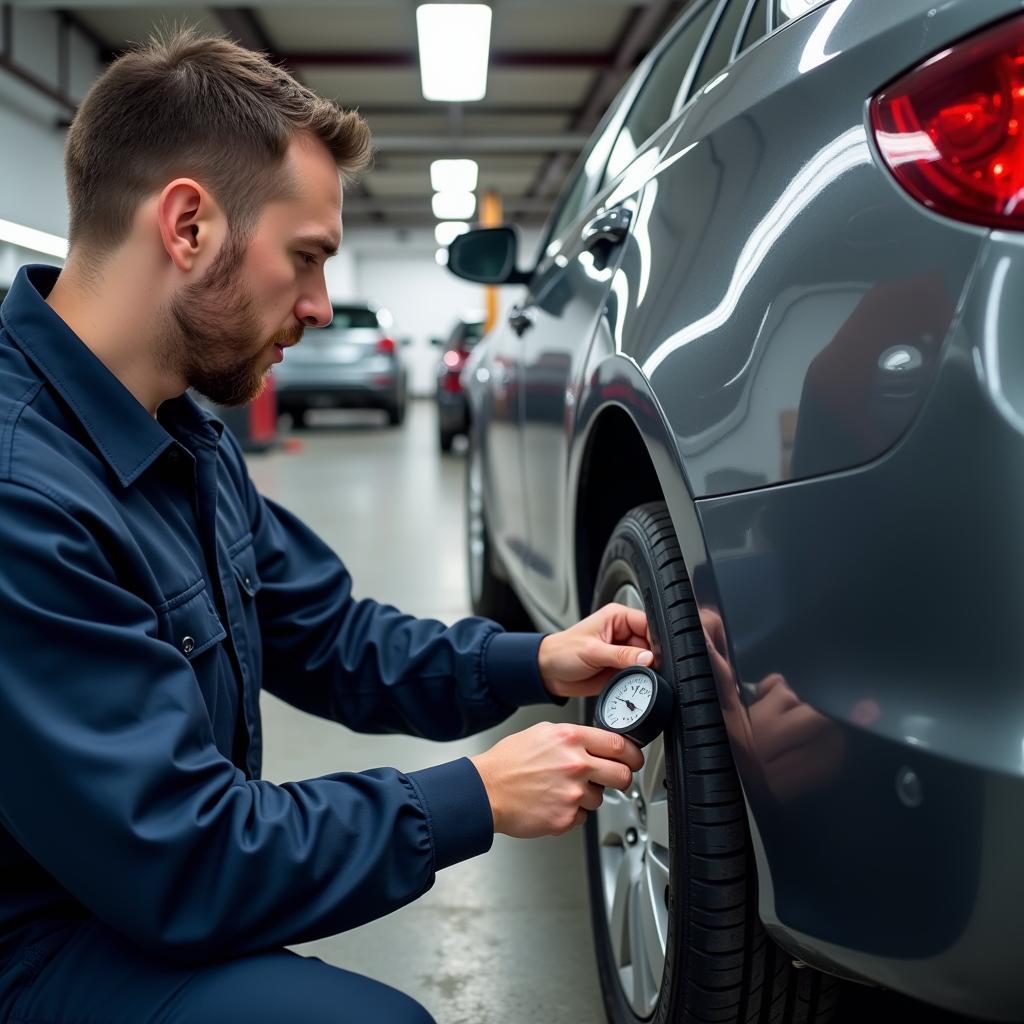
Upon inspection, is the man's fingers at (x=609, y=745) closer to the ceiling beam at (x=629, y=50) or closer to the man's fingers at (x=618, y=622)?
the man's fingers at (x=618, y=622)

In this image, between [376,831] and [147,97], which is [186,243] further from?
[376,831]

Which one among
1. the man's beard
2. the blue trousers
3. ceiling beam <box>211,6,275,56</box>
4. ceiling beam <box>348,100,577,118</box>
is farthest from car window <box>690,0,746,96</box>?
ceiling beam <box>348,100,577,118</box>

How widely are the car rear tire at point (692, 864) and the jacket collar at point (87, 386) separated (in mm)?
549

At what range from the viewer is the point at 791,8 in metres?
1.23

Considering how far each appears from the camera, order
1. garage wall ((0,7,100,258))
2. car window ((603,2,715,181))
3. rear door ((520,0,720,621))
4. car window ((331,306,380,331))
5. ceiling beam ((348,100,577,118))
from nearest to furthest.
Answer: rear door ((520,0,720,621)) < car window ((603,2,715,181)) < garage wall ((0,7,100,258)) < car window ((331,306,380,331)) < ceiling beam ((348,100,577,118))

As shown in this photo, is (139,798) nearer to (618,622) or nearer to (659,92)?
(618,622)

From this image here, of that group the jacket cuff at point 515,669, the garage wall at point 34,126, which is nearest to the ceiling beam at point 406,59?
the garage wall at point 34,126

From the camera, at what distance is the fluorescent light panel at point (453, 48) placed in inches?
314

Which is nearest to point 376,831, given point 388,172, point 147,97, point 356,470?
point 147,97

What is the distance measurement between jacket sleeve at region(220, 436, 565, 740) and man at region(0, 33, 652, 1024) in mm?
143

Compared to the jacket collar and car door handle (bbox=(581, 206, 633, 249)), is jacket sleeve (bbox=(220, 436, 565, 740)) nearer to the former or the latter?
the jacket collar

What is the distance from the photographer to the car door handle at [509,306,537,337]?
246cm

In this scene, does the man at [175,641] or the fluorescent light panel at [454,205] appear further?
the fluorescent light panel at [454,205]

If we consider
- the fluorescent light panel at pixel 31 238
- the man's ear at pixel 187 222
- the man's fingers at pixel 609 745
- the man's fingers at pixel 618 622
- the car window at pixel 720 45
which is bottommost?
the man's fingers at pixel 609 745
